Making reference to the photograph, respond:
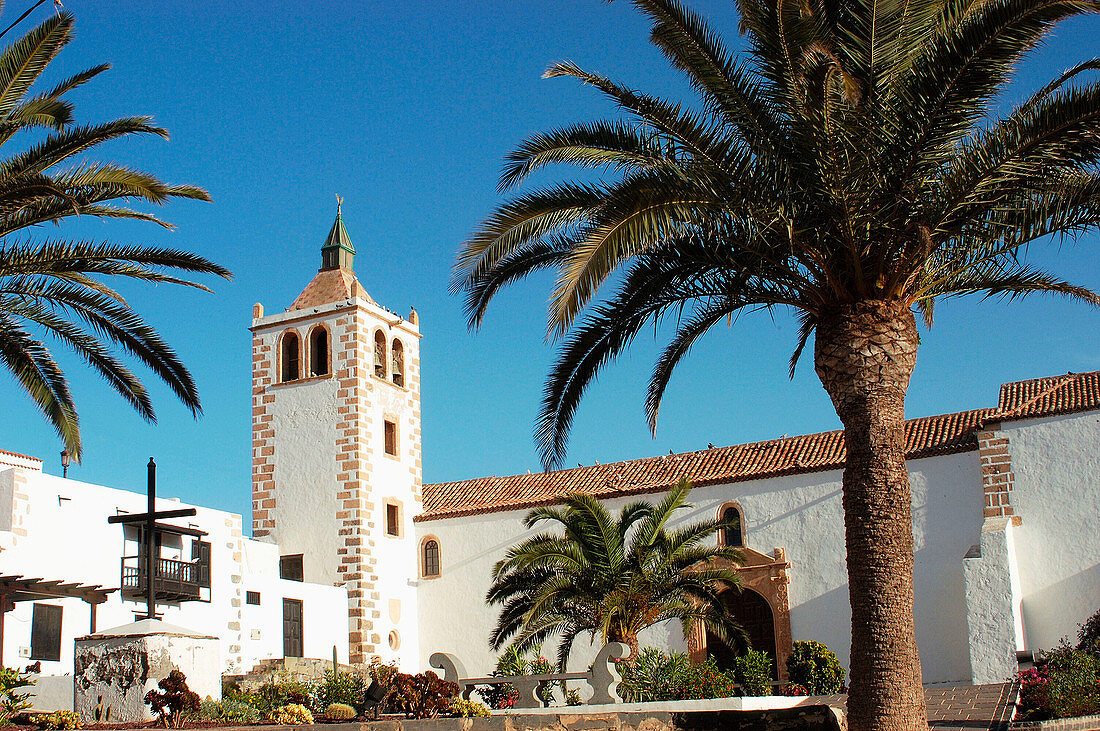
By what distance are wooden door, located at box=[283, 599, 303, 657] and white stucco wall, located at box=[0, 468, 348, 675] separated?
0.22 metres

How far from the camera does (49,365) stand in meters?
13.2

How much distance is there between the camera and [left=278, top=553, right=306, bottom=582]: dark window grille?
28.3 meters

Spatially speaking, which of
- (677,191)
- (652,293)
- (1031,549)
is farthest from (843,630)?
(677,191)

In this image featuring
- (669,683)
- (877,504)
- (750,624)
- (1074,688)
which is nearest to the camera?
(877,504)

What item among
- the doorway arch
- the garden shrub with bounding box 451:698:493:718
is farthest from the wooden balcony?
the doorway arch

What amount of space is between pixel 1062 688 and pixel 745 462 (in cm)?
1218

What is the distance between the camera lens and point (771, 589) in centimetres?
2464

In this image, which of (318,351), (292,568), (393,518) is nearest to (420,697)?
(292,568)

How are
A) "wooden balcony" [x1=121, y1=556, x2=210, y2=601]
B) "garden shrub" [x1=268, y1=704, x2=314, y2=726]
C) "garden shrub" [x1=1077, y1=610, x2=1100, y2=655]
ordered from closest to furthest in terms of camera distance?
"garden shrub" [x1=268, y1=704, x2=314, y2=726] → "garden shrub" [x1=1077, y1=610, x2=1100, y2=655] → "wooden balcony" [x1=121, y1=556, x2=210, y2=601]

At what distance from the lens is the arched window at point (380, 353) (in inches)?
1182

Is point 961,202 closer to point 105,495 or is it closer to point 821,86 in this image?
point 821,86

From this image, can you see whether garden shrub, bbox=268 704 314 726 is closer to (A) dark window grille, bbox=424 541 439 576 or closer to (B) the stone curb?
(B) the stone curb

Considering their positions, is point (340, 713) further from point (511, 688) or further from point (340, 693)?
point (511, 688)

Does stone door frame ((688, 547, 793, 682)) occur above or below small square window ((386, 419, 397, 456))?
below
